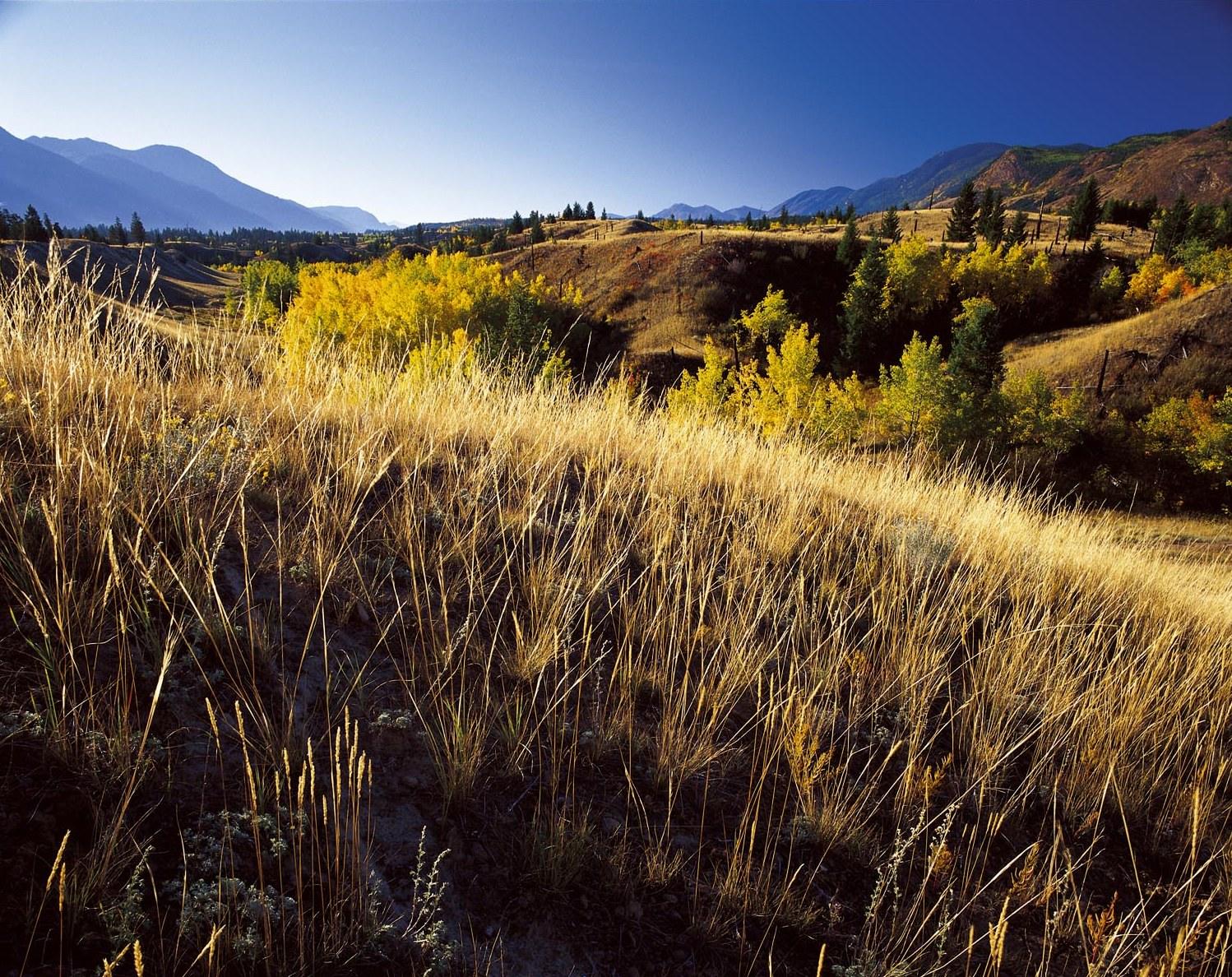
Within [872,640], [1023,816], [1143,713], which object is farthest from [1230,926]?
[872,640]

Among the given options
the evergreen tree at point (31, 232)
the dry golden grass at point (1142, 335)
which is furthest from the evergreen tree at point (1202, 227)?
the evergreen tree at point (31, 232)

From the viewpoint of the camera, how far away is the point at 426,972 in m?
1.24

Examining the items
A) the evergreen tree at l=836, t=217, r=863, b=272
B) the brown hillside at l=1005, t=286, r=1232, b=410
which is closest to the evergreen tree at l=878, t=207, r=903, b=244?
the evergreen tree at l=836, t=217, r=863, b=272

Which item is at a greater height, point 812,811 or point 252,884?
point 252,884

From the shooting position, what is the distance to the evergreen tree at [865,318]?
185 ft

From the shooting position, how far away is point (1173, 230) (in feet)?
217

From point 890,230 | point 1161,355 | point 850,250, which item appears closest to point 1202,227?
point 890,230

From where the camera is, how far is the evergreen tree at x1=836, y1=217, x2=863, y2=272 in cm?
6500

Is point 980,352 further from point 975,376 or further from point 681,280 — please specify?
point 681,280

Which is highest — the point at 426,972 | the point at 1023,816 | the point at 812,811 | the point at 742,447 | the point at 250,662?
the point at 742,447

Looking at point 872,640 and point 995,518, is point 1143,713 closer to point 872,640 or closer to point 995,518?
point 872,640

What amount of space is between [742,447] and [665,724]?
146 inches

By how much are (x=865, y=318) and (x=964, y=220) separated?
104ft

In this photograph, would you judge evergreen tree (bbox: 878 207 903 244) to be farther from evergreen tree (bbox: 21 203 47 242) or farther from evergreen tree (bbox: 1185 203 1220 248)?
evergreen tree (bbox: 21 203 47 242)
